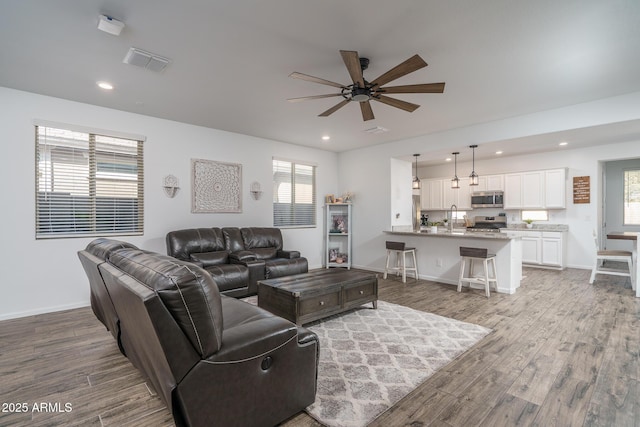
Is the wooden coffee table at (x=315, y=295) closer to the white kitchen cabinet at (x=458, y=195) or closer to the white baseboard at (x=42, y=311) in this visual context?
the white baseboard at (x=42, y=311)

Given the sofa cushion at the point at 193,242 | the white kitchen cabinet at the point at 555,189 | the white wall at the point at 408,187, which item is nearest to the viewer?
the sofa cushion at the point at 193,242

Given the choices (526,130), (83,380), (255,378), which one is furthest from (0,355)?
(526,130)

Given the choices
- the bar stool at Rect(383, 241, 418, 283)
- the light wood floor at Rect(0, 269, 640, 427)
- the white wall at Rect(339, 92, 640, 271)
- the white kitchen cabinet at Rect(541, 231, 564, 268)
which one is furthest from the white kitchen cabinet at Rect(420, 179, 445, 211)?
the light wood floor at Rect(0, 269, 640, 427)

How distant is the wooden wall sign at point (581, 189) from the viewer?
6562 mm

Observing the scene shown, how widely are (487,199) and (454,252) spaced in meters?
3.14

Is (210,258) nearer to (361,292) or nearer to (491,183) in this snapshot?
(361,292)

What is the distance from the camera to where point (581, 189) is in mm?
6645

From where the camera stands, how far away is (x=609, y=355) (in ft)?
8.75

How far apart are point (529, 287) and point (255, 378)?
5239mm

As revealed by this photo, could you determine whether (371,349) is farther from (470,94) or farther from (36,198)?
(36,198)

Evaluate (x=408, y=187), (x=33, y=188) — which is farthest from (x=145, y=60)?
(x=408, y=187)

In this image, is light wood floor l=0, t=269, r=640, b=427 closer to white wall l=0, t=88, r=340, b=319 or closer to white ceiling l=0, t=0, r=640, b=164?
white wall l=0, t=88, r=340, b=319

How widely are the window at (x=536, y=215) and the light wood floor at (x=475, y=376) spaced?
375 cm

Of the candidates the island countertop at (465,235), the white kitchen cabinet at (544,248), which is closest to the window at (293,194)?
the island countertop at (465,235)
